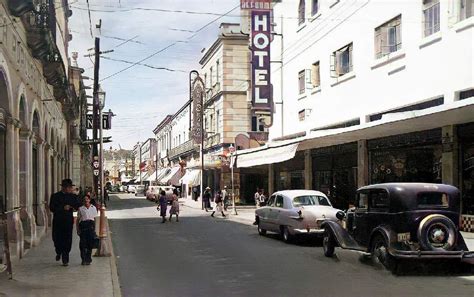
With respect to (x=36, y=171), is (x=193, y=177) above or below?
below

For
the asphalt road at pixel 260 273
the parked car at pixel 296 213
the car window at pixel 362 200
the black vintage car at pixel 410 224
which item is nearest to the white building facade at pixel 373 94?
the parked car at pixel 296 213

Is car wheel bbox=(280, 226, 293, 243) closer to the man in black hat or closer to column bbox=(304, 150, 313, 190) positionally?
the man in black hat

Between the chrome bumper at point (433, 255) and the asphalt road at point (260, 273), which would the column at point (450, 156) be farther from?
the chrome bumper at point (433, 255)

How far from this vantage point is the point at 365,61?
2303 cm

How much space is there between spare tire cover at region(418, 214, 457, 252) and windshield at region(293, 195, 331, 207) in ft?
21.8

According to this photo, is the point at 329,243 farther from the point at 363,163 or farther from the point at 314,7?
the point at 314,7

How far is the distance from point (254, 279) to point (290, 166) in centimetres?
2318

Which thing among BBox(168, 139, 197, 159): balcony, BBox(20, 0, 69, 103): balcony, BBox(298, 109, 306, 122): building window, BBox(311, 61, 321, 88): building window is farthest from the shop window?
BBox(168, 139, 197, 159): balcony

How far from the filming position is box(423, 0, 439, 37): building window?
1872 centimetres

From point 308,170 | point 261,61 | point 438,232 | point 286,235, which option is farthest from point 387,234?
point 261,61

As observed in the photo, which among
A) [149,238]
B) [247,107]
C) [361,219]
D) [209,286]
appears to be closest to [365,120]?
[149,238]

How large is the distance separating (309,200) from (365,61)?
819 cm

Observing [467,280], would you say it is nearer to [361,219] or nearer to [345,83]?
[361,219]

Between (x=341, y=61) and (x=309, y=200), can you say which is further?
(x=341, y=61)
